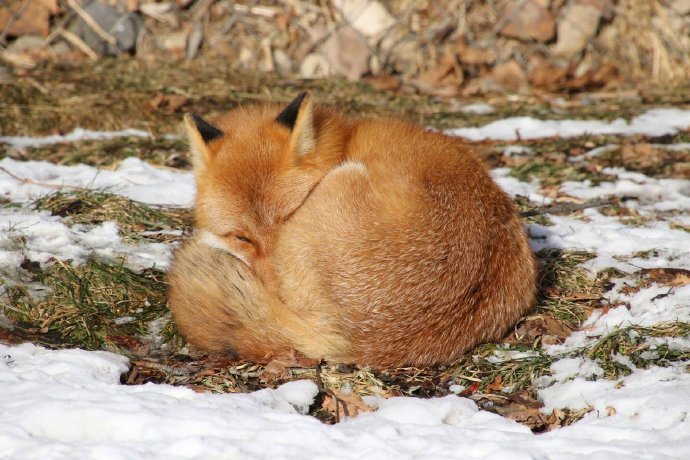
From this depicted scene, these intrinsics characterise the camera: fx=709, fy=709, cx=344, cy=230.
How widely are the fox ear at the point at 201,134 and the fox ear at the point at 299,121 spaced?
0.36m

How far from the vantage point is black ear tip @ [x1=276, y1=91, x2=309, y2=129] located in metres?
3.81

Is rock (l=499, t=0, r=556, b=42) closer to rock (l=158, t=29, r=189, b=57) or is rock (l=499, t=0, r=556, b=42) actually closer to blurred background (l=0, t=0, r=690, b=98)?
blurred background (l=0, t=0, r=690, b=98)

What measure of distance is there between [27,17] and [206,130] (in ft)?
18.4

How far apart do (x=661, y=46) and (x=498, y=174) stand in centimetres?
423

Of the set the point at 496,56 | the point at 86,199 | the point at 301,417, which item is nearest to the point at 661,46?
the point at 496,56

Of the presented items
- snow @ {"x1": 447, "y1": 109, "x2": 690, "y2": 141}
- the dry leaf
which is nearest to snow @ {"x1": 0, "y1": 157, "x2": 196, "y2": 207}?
the dry leaf

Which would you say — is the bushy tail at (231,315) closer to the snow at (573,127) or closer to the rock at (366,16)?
the snow at (573,127)

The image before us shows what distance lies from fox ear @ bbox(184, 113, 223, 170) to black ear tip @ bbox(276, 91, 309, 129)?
0.35 m

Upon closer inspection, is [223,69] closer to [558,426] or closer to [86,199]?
[86,199]

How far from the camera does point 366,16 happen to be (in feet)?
27.8

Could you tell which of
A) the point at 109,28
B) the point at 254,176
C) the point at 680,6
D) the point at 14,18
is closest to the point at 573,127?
the point at 680,6

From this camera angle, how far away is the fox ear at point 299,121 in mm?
3791

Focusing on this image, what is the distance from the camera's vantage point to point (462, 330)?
3369 millimetres

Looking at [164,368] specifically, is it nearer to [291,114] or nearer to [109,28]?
[291,114]
